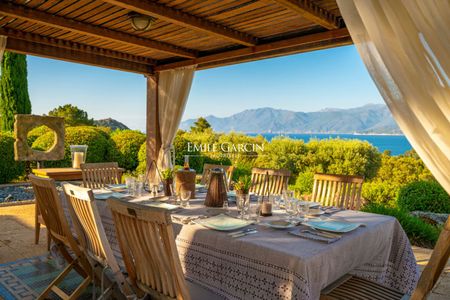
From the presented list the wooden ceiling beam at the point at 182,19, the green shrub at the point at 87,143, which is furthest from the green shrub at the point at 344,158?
the green shrub at the point at 87,143

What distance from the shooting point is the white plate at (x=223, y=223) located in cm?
197

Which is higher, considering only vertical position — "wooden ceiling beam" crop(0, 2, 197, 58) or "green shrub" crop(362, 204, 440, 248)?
"wooden ceiling beam" crop(0, 2, 197, 58)

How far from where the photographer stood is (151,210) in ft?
5.22

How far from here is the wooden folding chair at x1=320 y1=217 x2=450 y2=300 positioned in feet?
4.86

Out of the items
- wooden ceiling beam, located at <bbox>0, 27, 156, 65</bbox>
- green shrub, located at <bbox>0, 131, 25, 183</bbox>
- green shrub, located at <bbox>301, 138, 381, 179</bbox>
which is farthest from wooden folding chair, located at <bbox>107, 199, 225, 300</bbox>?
green shrub, located at <bbox>0, 131, 25, 183</bbox>

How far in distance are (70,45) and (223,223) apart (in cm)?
402

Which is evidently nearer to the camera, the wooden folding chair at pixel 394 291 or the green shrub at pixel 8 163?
the wooden folding chair at pixel 394 291

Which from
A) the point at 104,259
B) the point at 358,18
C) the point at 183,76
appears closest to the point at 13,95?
the point at 183,76

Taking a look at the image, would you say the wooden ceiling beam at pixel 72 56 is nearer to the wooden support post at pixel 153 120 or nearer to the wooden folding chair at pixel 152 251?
the wooden support post at pixel 153 120

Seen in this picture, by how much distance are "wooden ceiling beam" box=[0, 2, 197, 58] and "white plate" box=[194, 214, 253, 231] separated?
2912 millimetres

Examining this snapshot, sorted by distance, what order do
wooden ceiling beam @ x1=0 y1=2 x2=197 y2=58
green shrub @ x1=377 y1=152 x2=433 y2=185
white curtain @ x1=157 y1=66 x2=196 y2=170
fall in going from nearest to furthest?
wooden ceiling beam @ x1=0 y1=2 x2=197 y2=58, white curtain @ x1=157 y1=66 x2=196 y2=170, green shrub @ x1=377 y1=152 x2=433 y2=185

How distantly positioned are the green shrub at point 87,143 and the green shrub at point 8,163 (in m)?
0.51

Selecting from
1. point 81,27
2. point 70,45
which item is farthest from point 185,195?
point 70,45

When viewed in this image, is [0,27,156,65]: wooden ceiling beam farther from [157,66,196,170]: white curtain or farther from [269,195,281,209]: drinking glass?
[269,195,281,209]: drinking glass
